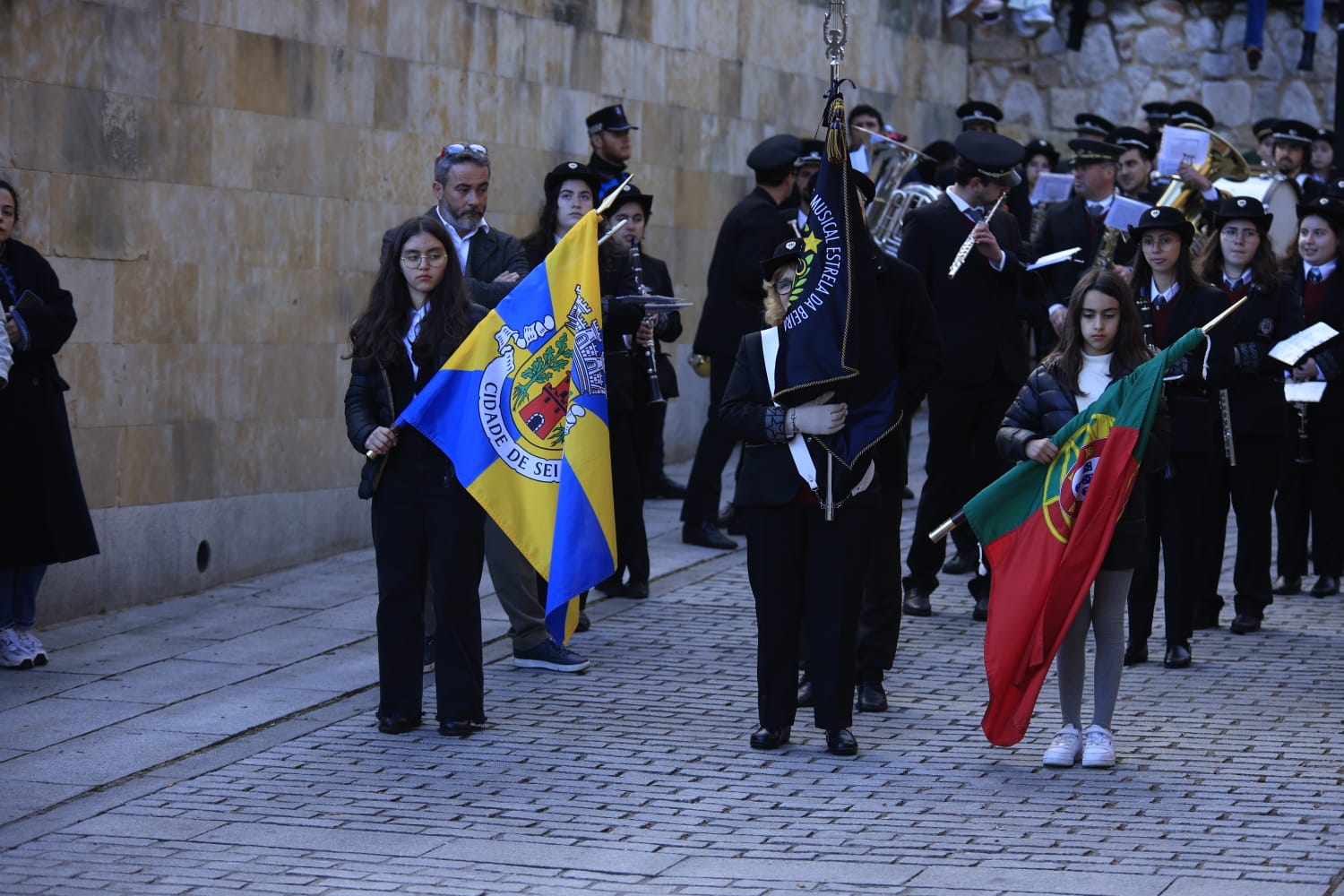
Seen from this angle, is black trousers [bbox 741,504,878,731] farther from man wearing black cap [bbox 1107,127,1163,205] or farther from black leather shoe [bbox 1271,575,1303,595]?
man wearing black cap [bbox 1107,127,1163,205]

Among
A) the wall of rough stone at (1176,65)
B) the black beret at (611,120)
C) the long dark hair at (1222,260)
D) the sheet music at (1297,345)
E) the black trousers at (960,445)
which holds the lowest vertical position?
the black trousers at (960,445)

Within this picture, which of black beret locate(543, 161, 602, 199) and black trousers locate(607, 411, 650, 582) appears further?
black trousers locate(607, 411, 650, 582)

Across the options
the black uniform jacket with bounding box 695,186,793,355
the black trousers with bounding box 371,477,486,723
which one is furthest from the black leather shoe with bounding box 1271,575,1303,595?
the black trousers with bounding box 371,477,486,723

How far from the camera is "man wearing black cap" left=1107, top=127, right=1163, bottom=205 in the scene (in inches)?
537

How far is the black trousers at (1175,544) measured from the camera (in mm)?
8820

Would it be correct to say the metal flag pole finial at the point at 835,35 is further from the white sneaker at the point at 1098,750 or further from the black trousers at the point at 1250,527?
the black trousers at the point at 1250,527

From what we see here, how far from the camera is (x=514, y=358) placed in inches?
301

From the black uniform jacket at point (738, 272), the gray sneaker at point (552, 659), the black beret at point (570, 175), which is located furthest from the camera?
the black uniform jacket at point (738, 272)

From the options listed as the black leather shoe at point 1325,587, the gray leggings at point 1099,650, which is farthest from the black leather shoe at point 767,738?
the black leather shoe at point 1325,587

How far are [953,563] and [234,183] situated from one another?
4.29 m

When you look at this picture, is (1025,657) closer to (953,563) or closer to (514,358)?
(514,358)

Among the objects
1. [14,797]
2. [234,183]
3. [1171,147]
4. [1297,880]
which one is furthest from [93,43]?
[1171,147]

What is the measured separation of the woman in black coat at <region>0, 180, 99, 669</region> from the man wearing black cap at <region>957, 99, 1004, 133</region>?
9257 millimetres

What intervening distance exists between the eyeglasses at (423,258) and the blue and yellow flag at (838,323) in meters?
1.33
